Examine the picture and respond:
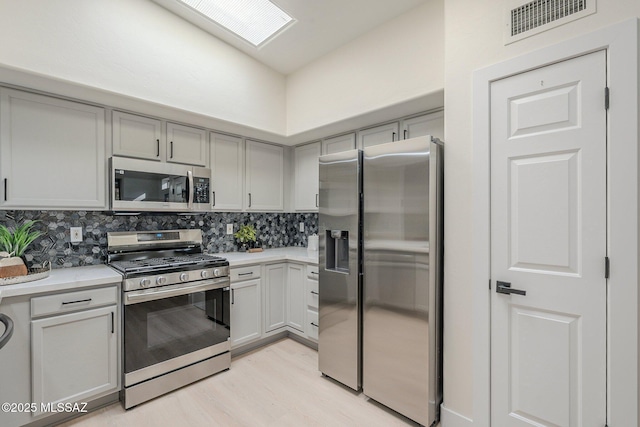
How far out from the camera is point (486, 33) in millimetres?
1740

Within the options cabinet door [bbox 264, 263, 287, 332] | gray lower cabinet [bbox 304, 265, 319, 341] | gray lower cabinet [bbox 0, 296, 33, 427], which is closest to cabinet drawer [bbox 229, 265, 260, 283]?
cabinet door [bbox 264, 263, 287, 332]

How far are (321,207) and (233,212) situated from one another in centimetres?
138

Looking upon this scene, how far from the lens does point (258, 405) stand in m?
2.14

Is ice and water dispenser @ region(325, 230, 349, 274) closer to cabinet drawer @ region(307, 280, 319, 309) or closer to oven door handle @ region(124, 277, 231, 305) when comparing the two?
cabinet drawer @ region(307, 280, 319, 309)

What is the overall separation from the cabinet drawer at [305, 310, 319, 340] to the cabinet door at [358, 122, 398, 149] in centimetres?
180

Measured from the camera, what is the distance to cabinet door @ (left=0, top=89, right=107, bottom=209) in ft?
6.48

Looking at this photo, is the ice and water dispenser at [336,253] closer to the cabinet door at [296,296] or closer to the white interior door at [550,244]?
the cabinet door at [296,296]

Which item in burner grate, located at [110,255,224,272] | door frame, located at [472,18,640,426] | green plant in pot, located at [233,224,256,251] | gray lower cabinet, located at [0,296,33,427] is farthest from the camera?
green plant in pot, located at [233,224,256,251]

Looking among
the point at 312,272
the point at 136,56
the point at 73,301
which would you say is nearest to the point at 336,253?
the point at 312,272

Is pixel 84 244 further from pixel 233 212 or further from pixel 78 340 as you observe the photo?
pixel 233 212

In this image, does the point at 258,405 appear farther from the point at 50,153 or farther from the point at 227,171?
the point at 50,153

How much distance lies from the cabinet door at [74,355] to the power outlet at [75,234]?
0.77 meters

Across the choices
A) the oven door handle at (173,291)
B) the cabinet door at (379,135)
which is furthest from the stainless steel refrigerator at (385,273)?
the oven door handle at (173,291)

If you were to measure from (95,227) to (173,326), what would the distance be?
1.13 metres
